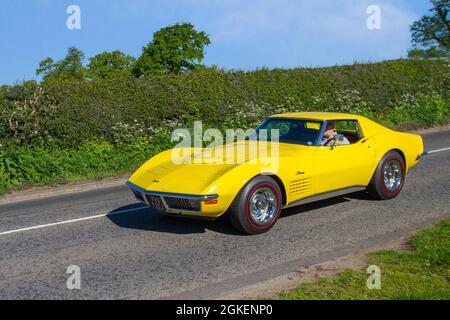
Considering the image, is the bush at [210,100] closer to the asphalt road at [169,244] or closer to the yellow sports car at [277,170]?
the asphalt road at [169,244]

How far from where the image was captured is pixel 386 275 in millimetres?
6016

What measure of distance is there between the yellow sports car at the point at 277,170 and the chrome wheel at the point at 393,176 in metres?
0.02

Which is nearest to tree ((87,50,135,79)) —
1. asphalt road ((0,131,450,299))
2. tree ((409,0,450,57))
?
tree ((409,0,450,57))

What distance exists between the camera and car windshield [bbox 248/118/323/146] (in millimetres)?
8922

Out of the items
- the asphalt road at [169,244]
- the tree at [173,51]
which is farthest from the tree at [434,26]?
the asphalt road at [169,244]

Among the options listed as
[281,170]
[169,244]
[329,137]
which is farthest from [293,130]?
[169,244]

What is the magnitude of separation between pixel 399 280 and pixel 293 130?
380cm

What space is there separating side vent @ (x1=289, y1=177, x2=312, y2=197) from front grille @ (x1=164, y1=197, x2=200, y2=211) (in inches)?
60.1

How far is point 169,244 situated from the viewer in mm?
7594

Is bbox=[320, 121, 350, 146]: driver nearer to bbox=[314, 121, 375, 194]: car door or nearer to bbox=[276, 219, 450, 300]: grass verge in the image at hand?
bbox=[314, 121, 375, 194]: car door
